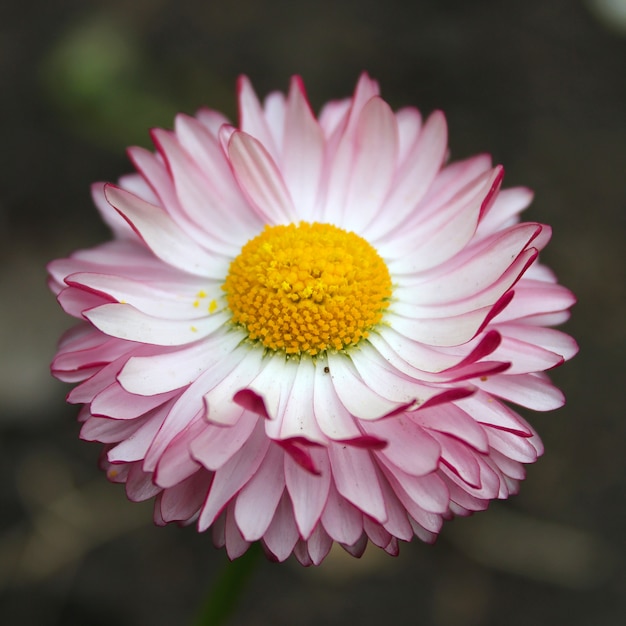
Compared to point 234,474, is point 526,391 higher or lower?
higher

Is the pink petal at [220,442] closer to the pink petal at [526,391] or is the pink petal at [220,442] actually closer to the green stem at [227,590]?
the green stem at [227,590]

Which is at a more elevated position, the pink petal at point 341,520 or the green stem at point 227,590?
the pink petal at point 341,520

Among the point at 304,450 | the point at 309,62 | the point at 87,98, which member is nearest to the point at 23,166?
the point at 87,98

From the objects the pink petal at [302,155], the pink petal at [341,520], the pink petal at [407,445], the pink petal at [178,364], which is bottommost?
the pink petal at [341,520]

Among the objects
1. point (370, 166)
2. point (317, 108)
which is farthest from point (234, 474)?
point (317, 108)

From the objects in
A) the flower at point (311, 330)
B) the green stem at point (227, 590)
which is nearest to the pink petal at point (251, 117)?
the flower at point (311, 330)

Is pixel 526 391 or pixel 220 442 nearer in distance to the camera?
pixel 220 442

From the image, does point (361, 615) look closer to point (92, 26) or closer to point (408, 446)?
point (408, 446)

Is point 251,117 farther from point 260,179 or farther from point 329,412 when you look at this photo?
point 329,412
